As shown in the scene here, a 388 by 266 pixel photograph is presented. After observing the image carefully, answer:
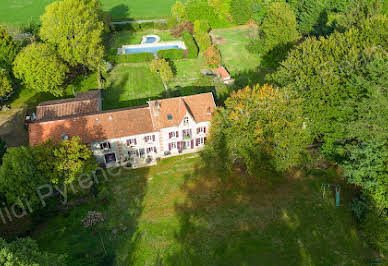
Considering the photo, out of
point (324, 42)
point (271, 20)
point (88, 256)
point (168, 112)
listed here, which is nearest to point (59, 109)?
point (168, 112)

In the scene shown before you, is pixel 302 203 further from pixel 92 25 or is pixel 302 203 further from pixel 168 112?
pixel 92 25

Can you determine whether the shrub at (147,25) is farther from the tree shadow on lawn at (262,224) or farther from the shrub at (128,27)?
the tree shadow on lawn at (262,224)

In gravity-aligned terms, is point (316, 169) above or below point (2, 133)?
below

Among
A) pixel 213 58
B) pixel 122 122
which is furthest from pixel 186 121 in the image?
pixel 213 58

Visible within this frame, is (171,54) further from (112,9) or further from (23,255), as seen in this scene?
(23,255)

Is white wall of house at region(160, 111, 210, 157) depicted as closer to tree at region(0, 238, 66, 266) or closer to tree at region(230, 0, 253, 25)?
tree at region(0, 238, 66, 266)

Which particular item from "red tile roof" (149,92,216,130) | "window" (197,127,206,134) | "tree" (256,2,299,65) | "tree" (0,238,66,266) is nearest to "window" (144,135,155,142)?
"red tile roof" (149,92,216,130)

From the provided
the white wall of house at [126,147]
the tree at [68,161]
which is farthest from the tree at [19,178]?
the white wall of house at [126,147]
